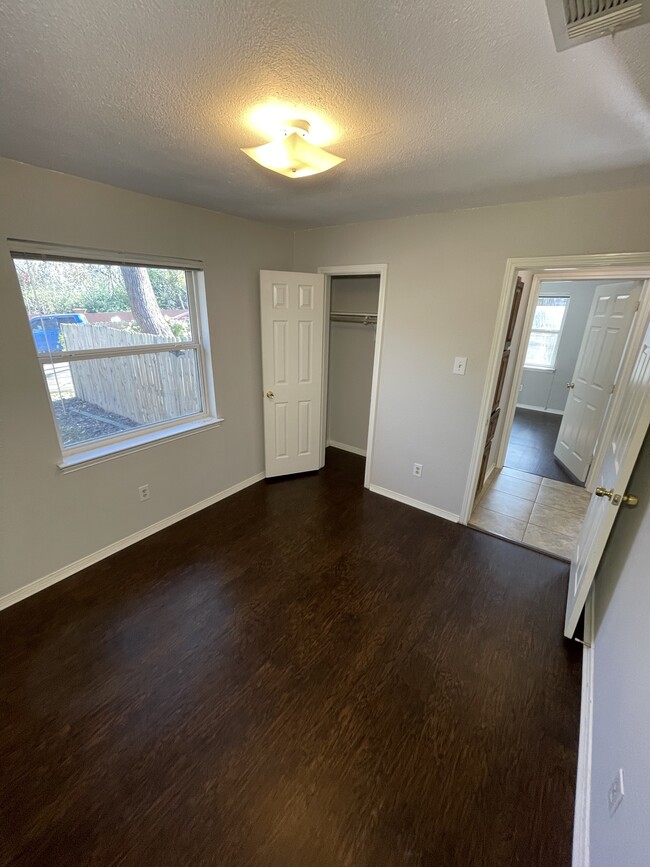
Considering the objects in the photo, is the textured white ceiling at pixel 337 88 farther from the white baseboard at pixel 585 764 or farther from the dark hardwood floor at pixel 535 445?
the dark hardwood floor at pixel 535 445

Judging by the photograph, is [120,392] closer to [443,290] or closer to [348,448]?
[443,290]

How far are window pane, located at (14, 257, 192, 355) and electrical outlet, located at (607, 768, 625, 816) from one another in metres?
3.05

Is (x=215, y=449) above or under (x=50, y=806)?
above

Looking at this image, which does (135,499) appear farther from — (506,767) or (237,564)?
(506,767)

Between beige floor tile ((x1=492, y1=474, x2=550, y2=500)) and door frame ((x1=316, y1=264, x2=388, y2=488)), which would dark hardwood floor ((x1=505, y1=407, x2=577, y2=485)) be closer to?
beige floor tile ((x1=492, y1=474, x2=550, y2=500))

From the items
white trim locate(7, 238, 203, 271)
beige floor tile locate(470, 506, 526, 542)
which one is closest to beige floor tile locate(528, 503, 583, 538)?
beige floor tile locate(470, 506, 526, 542)

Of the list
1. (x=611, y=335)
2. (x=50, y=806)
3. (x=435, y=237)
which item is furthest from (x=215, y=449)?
(x=611, y=335)

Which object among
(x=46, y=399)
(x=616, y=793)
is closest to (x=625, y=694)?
(x=616, y=793)

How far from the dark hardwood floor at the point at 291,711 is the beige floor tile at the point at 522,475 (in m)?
1.42

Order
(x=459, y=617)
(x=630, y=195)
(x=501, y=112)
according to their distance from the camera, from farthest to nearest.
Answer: (x=459, y=617) → (x=630, y=195) → (x=501, y=112)

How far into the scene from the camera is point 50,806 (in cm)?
123

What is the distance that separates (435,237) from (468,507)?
2099 mm

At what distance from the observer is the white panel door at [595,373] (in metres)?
3.21

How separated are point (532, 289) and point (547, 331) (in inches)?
138
